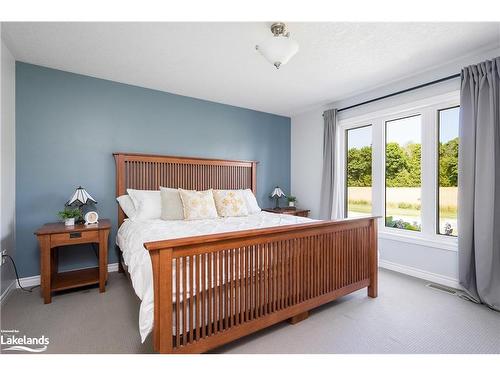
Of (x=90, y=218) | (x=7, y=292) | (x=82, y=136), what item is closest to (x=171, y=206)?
(x=90, y=218)

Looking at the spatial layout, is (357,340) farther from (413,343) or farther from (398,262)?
(398,262)

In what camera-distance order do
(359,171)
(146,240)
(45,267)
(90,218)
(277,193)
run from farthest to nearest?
(277,193)
(359,171)
(90,218)
(45,267)
(146,240)

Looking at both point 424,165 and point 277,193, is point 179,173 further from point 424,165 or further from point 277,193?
point 424,165

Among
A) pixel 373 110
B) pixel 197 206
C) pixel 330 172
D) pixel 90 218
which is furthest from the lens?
pixel 330 172

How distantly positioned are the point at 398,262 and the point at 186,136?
11.4 ft

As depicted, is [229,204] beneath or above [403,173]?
beneath

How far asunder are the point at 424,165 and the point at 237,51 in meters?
2.60

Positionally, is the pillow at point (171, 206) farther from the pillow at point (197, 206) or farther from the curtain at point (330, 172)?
the curtain at point (330, 172)

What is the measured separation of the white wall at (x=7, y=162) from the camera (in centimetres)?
234

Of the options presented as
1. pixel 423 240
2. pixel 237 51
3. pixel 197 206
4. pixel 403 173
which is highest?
pixel 237 51

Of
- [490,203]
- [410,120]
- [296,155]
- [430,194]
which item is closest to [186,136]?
[296,155]

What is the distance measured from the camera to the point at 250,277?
1.72 m

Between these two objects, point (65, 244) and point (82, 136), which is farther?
point (82, 136)

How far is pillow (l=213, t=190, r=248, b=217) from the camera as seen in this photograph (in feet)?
10.6
